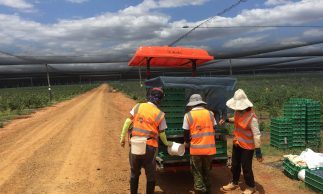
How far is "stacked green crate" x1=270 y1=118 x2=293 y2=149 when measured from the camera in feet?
31.7

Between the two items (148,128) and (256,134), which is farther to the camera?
(256,134)

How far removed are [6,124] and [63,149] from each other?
813 cm

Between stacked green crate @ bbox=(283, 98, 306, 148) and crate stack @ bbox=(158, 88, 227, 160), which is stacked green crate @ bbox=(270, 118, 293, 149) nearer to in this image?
stacked green crate @ bbox=(283, 98, 306, 148)

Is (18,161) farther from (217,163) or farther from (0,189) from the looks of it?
(217,163)

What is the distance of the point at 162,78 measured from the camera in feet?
22.1

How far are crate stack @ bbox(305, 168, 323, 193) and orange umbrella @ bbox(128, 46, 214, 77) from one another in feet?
10.2

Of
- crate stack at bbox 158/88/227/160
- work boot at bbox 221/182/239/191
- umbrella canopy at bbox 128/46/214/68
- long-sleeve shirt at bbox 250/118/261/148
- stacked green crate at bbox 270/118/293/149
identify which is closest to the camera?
long-sleeve shirt at bbox 250/118/261/148

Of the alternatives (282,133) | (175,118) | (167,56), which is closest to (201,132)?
(175,118)

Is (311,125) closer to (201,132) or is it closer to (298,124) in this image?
(298,124)

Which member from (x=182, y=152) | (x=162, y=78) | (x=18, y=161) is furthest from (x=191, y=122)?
(x=18, y=161)

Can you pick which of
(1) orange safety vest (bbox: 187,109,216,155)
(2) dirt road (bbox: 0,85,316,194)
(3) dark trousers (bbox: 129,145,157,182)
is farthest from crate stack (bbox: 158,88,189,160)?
(2) dirt road (bbox: 0,85,316,194)

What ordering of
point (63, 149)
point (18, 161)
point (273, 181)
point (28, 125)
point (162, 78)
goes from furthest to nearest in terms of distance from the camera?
point (28, 125), point (63, 149), point (18, 161), point (273, 181), point (162, 78)

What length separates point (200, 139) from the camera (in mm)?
6066

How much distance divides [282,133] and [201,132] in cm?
438
